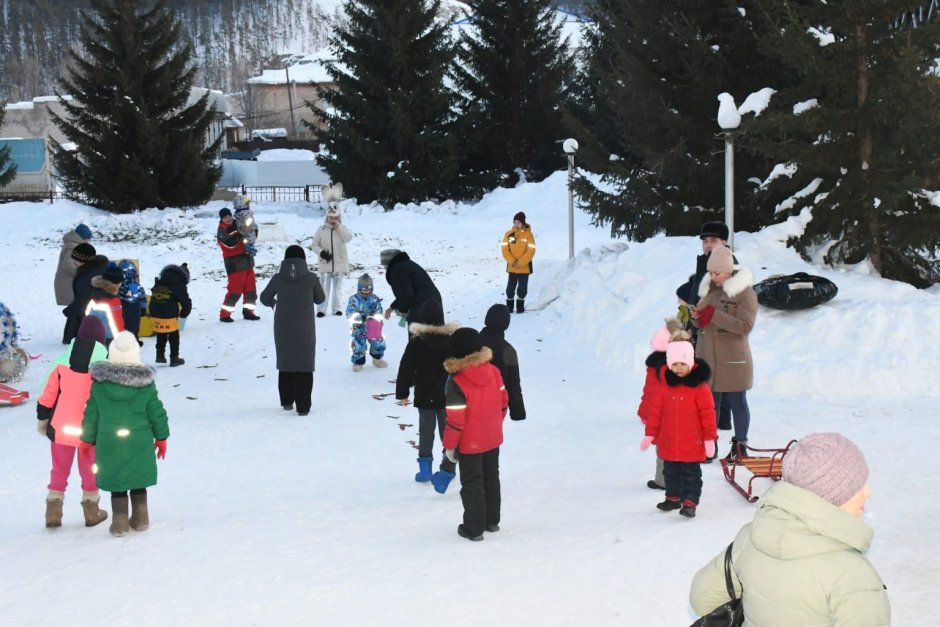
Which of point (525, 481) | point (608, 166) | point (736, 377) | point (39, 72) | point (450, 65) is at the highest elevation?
point (39, 72)

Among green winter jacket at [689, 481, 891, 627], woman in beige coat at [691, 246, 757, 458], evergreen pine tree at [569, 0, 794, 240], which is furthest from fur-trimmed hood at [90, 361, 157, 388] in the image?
evergreen pine tree at [569, 0, 794, 240]

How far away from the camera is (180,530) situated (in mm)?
6371

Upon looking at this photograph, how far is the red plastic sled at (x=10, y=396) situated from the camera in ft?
33.9

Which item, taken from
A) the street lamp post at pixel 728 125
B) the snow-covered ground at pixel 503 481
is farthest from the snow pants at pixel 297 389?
the street lamp post at pixel 728 125

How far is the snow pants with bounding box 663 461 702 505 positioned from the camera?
6.16 metres

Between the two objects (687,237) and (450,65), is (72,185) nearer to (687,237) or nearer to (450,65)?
(450,65)

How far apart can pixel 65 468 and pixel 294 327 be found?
11.4 ft

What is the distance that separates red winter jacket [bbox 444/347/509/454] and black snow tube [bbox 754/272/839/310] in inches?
223

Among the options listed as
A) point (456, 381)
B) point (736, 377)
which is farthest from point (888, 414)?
point (456, 381)

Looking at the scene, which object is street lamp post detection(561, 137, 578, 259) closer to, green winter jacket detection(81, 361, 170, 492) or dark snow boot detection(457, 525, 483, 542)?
dark snow boot detection(457, 525, 483, 542)

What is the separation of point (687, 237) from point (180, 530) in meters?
9.64

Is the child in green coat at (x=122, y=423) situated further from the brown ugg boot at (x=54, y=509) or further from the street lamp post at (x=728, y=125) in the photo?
the street lamp post at (x=728, y=125)

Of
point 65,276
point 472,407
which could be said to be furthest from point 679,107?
point 472,407

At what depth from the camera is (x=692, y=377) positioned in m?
6.10
